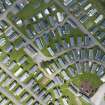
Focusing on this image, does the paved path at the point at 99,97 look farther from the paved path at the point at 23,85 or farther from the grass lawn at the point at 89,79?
the paved path at the point at 23,85

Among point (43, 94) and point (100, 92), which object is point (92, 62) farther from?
point (43, 94)

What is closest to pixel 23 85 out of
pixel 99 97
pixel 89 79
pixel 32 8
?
pixel 89 79

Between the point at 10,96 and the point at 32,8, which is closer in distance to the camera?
the point at 32,8

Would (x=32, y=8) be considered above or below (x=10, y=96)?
above

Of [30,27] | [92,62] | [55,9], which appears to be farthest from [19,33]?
[92,62]

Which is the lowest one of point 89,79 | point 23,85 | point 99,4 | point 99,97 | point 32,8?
point 99,97

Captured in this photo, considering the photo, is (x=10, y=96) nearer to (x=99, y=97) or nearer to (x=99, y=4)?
(x=99, y=97)
